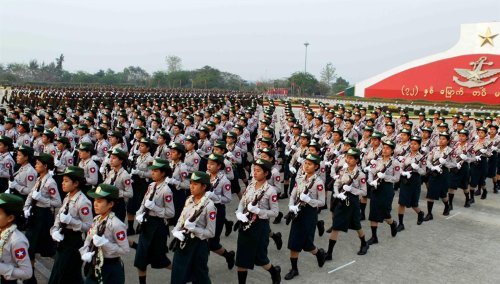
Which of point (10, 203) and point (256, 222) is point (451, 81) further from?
point (10, 203)

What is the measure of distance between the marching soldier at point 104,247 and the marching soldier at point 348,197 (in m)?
3.87

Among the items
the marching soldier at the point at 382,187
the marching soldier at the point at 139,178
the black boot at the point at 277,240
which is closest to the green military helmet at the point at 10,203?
the marching soldier at the point at 139,178

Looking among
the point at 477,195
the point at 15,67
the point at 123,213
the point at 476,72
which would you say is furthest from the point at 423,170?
the point at 15,67

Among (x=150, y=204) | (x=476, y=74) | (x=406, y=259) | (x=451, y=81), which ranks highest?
(x=476, y=74)

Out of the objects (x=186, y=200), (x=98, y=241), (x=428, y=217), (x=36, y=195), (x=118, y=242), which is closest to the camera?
(x=98, y=241)

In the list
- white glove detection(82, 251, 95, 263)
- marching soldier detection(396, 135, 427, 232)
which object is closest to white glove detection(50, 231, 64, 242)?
white glove detection(82, 251, 95, 263)

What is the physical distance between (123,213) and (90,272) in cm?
292

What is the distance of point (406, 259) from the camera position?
7.50 metres

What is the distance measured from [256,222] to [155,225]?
53.2 inches

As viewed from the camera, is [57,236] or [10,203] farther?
[57,236]

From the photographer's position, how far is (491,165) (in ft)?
42.4

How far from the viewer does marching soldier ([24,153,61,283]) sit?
5953mm

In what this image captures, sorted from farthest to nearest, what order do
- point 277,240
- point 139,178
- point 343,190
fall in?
point 139,178, point 277,240, point 343,190

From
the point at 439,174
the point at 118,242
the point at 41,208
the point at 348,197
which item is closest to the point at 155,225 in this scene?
the point at 118,242
